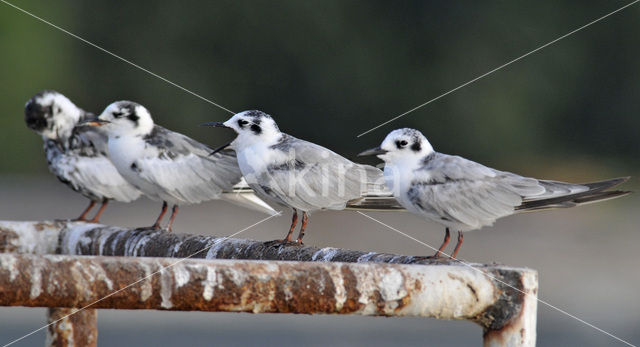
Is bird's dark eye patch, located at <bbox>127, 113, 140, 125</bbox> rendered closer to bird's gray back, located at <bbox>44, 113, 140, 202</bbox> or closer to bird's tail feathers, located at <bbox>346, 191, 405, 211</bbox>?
bird's gray back, located at <bbox>44, 113, 140, 202</bbox>

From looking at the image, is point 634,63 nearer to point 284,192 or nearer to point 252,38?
point 252,38

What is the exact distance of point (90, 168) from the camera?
7.59 m

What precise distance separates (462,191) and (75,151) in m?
3.59

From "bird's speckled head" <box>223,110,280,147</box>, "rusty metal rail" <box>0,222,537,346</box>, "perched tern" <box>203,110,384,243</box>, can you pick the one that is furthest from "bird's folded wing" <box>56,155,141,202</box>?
"rusty metal rail" <box>0,222,537,346</box>

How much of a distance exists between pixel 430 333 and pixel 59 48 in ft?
40.5

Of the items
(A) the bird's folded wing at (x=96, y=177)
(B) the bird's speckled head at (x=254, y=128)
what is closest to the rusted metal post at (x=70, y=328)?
(B) the bird's speckled head at (x=254, y=128)

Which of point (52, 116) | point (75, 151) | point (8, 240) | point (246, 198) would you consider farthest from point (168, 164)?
point (52, 116)

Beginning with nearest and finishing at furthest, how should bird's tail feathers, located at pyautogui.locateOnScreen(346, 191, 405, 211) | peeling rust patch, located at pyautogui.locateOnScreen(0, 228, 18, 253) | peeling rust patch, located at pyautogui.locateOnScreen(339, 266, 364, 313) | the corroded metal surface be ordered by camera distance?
1. the corroded metal surface
2. peeling rust patch, located at pyautogui.locateOnScreen(339, 266, 364, 313)
3. bird's tail feathers, located at pyautogui.locateOnScreen(346, 191, 405, 211)
4. peeling rust patch, located at pyautogui.locateOnScreen(0, 228, 18, 253)

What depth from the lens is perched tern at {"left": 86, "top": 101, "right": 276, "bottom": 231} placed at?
6.07 metres

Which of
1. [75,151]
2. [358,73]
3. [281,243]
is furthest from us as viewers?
[358,73]

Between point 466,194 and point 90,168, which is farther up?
point 90,168

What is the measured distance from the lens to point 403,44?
2664 cm

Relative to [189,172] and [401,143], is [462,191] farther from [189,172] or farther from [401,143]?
[189,172]

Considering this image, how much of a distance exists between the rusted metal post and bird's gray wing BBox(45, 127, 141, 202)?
8.99 ft
